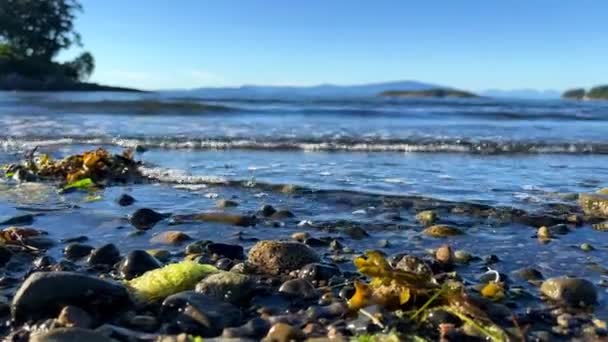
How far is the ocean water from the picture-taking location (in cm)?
500

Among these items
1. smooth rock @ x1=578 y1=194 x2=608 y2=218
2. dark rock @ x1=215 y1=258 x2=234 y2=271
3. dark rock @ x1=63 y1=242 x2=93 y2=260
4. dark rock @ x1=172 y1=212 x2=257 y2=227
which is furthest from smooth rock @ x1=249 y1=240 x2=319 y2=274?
smooth rock @ x1=578 y1=194 x2=608 y2=218

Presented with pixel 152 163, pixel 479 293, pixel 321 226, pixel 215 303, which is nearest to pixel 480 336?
pixel 479 293

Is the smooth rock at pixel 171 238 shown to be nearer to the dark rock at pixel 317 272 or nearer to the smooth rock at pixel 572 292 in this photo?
the dark rock at pixel 317 272

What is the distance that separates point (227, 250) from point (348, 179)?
142 inches

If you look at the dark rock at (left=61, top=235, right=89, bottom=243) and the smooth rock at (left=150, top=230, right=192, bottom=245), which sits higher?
the smooth rock at (left=150, top=230, right=192, bottom=245)

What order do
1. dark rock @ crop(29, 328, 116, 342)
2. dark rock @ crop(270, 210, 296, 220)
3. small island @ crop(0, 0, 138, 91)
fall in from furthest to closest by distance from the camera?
small island @ crop(0, 0, 138, 91) → dark rock @ crop(270, 210, 296, 220) → dark rock @ crop(29, 328, 116, 342)

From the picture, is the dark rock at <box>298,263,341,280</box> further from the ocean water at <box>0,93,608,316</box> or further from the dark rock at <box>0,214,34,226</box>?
the dark rock at <box>0,214,34,226</box>

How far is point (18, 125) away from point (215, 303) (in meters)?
14.3

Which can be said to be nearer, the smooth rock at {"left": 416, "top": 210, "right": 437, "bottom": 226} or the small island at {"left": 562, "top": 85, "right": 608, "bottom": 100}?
the smooth rock at {"left": 416, "top": 210, "right": 437, "bottom": 226}

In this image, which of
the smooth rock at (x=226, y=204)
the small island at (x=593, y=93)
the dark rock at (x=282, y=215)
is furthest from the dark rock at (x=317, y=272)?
the small island at (x=593, y=93)

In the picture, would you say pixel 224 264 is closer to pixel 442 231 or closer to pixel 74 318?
pixel 74 318

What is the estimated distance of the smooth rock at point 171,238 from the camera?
483 centimetres

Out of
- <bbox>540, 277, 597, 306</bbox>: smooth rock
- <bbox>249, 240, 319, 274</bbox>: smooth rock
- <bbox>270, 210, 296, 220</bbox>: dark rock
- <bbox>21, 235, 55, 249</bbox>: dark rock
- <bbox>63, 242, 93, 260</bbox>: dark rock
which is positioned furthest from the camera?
<bbox>270, 210, 296, 220</bbox>: dark rock

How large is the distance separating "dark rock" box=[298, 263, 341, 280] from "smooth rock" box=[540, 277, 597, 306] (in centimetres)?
124
